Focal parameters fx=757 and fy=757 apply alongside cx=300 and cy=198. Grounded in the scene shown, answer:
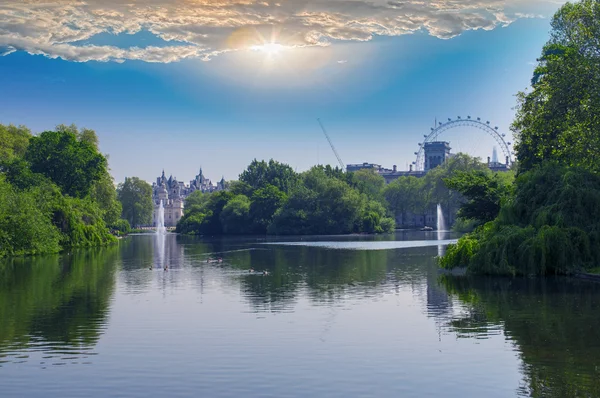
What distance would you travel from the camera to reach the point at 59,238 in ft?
248

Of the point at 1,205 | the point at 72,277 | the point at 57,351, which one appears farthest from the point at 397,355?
the point at 1,205

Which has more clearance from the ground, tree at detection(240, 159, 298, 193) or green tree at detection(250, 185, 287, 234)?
tree at detection(240, 159, 298, 193)

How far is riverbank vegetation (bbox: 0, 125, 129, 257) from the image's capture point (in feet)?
214

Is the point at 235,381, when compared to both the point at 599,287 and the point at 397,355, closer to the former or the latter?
the point at 397,355

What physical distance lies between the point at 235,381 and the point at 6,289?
2388cm

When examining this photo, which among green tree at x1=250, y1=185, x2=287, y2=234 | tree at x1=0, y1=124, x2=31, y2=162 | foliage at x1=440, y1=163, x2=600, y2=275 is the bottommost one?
foliage at x1=440, y1=163, x2=600, y2=275

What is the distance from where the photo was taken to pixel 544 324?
82.0 ft

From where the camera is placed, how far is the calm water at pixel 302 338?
1755 centimetres

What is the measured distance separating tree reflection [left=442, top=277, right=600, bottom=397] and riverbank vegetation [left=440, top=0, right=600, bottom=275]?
5.22 ft

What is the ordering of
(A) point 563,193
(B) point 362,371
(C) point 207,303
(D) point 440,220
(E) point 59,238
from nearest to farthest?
(B) point 362,371 < (C) point 207,303 < (A) point 563,193 < (E) point 59,238 < (D) point 440,220

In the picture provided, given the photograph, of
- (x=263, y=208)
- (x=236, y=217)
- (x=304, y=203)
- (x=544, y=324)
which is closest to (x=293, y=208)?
(x=304, y=203)

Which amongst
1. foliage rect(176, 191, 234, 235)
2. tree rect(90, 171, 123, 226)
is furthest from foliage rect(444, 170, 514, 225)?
foliage rect(176, 191, 234, 235)

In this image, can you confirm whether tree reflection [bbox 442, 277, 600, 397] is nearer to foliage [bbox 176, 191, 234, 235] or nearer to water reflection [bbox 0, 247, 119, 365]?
water reflection [bbox 0, 247, 119, 365]

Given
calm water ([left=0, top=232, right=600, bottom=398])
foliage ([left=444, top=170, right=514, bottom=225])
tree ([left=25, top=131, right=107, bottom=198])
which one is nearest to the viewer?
calm water ([left=0, top=232, right=600, bottom=398])
